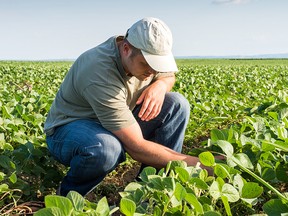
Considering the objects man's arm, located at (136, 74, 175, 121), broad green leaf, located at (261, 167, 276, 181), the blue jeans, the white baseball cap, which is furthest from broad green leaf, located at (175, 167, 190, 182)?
man's arm, located at (136, 74, 175, 121)

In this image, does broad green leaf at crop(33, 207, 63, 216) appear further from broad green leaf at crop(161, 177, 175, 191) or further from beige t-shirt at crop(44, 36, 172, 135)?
beige t-shirt at crop(44, 36, 172, 135)

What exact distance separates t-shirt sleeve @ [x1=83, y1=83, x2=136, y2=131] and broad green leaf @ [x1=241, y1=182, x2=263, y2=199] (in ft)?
2.91

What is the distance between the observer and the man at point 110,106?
7.55ft

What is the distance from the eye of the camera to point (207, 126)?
5074mm

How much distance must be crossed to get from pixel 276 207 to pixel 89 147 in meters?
1.21

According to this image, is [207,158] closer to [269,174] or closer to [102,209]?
[269,174]

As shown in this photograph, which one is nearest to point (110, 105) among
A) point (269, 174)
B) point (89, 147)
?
point (89, 147)

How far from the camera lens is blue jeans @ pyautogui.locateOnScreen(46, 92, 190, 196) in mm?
2445

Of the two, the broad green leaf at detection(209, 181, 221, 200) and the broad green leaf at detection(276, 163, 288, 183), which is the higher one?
the broad green leaf at detection(209, 181, 221, 200)

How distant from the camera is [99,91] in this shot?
2371 millimetres

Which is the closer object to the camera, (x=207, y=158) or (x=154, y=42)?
(x=207, y=158)

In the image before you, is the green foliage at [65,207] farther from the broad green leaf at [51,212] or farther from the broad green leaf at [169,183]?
the broad green leaf at [169,183]

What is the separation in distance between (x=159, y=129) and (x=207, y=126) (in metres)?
2.22

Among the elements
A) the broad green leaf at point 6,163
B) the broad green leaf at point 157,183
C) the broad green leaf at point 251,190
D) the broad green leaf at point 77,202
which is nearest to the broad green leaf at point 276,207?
the broad green leaf at point 251,190
